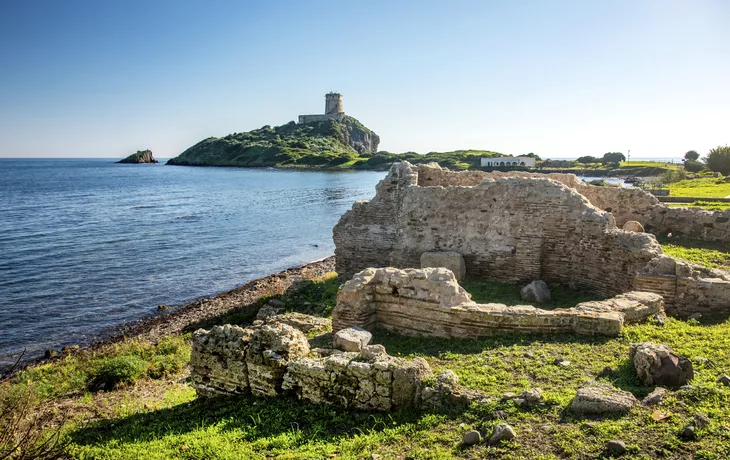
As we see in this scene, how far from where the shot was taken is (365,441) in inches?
223

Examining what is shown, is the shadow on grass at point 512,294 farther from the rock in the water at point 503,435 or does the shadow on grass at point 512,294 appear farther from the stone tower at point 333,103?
the stone tower at point 333,103

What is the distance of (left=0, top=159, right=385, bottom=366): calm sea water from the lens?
790 inches

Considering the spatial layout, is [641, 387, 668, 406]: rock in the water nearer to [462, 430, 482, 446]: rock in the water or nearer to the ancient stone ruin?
[462, 430, 482, 446]: rock in the water

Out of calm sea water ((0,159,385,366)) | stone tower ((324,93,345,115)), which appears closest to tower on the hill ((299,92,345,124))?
stone tower ((324,93,345,115))

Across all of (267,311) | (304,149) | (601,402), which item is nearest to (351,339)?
(601,402)

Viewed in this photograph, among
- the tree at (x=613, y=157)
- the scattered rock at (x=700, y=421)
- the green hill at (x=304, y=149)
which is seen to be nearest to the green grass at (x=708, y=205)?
the scattered rock at (x=700, y=421)

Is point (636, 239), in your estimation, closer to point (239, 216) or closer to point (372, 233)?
point (372, 233)

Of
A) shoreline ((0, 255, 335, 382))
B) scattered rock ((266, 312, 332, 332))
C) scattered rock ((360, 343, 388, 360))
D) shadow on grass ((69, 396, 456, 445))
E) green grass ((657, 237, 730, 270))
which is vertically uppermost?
green grass ((657, 237, 730, 270))

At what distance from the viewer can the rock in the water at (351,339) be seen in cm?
879

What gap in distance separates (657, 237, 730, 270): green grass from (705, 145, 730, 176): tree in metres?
38.2

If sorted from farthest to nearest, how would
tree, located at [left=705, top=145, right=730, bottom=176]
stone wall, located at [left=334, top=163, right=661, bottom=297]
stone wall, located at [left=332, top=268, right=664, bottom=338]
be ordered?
1. tree, located at [left=705, top=145, right=730, bottom=176]
2. stone wall, located at [left=334, top=163, right=661, bottom=297]
3. stone wall, located at [left=332, top=268, right=664, bottom=338]

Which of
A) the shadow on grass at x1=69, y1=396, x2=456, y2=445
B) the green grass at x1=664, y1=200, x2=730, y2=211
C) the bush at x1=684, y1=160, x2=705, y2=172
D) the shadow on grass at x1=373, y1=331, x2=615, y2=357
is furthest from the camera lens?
the bush at x1=684, y1=160, x2=705, y2=172

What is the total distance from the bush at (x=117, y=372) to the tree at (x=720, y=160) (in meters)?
51.6

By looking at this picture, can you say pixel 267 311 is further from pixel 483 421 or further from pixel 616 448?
pixel 616 448
